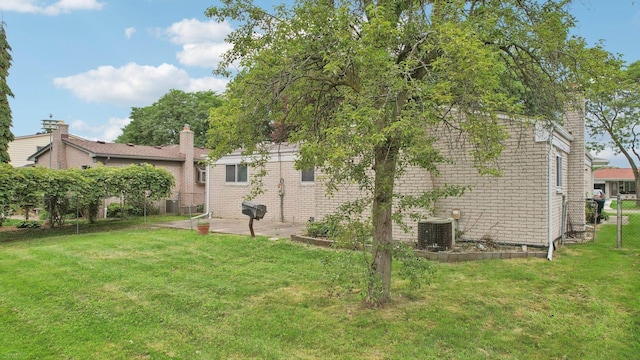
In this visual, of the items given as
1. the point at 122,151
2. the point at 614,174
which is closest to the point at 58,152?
the point at 122,151

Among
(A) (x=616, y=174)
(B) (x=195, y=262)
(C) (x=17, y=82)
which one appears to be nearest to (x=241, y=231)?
(B) (x=195, y=262)

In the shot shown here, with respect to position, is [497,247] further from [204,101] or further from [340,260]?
[204,101]

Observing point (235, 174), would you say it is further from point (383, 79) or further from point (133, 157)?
point (383, 79)

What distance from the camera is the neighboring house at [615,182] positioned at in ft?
141

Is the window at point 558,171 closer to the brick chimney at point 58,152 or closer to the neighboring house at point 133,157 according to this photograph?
the neighboring house at point 133,157

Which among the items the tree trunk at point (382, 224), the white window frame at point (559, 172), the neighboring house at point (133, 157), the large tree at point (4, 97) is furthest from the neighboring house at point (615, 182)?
the large tree at point (4, 97)

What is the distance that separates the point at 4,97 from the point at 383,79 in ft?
67.0

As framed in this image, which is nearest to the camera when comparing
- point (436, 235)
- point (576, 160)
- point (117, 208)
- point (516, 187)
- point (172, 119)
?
point (436, 235)

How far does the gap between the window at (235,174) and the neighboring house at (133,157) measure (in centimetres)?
197

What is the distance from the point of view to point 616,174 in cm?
4425

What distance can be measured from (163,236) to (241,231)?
89.4 inches

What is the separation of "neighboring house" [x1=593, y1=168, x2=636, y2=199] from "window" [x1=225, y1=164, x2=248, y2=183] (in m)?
44.2

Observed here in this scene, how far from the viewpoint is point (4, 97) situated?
56.9 ft

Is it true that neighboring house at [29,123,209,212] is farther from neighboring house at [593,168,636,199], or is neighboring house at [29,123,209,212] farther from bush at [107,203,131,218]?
neighboring house at [593,168,636,199]
